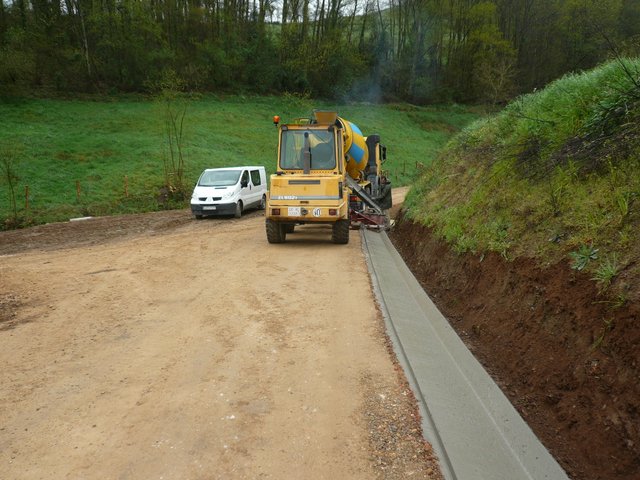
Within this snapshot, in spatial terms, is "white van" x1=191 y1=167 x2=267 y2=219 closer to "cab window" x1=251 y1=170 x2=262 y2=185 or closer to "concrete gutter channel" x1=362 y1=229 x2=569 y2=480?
"cab window" x1=251 y1=170 x2=262 y2=185

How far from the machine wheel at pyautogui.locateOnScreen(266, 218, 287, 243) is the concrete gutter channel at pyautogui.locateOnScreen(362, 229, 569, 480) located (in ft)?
16.4

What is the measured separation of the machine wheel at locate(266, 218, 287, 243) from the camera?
11383 millimetres

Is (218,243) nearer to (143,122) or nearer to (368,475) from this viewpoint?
(368,475)

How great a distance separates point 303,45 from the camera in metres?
50.0

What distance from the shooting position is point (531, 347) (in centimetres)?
525

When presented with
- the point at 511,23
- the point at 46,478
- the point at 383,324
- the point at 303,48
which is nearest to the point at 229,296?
the point at 383,324

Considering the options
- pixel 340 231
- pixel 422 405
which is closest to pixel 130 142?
pixel 340 231

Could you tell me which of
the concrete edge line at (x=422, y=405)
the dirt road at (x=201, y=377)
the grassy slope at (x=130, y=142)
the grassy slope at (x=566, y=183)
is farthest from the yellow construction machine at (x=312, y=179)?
the grassy slope at (x=130, y=142)

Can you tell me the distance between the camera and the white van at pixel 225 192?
54.8 ft

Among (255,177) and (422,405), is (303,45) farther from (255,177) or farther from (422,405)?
(422,405)

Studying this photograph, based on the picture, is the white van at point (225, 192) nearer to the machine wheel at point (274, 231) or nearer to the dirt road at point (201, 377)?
the machine wheel at point (274, 231)

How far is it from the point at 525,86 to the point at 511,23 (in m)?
9.10

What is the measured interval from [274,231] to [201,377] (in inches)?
277

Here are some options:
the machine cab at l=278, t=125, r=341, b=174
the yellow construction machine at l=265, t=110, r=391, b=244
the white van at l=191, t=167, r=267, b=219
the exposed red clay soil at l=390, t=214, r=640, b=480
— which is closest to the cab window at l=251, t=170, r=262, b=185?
the white van at l=191, t=167, r=267, b=219
